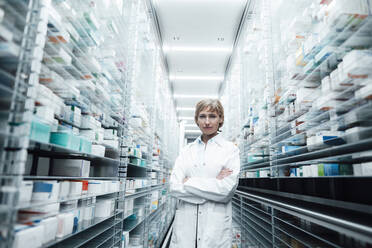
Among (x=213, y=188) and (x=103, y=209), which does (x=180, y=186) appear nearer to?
(x=213, y=188)

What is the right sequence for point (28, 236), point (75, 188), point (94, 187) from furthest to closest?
1. point (94, 187)
2. point (75, 188)
3. point (28, 236)

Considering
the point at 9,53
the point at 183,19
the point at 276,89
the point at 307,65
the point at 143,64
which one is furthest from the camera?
the point at 183,19

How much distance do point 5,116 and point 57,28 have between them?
0.57m

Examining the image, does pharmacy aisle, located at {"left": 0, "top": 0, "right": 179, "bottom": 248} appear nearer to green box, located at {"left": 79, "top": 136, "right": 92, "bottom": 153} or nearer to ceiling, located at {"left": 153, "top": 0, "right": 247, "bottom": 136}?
green box, located at {"left": 79, "top": 136, "right": 92, "bottom": 153}

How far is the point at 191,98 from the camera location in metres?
7.66

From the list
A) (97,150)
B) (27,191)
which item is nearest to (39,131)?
(27,191)

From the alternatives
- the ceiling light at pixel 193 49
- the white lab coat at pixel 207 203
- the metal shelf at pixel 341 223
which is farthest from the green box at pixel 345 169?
the ceiling light at pixel 193 49

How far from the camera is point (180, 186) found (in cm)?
184

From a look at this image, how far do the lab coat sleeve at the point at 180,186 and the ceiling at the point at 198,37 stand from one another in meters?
2.65

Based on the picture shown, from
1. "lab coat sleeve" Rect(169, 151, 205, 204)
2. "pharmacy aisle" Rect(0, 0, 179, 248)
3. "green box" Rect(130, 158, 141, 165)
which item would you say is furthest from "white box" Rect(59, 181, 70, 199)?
"green box" Rect(130, 158, 141, 165)

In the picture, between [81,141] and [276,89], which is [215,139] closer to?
[276,89]

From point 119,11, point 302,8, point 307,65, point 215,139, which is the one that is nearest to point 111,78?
point 119,11

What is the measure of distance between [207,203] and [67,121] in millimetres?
1097

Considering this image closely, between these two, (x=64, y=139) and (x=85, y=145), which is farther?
(x=85, y=145)
